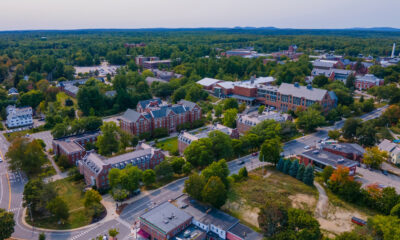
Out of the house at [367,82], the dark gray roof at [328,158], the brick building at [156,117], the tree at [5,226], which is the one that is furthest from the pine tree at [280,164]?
the house at [367,82]

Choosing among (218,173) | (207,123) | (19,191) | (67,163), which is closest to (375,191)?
(218,173)

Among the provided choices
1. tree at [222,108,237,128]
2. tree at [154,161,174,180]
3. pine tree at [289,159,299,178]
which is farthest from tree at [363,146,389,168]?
tree at [154,161,174,180]

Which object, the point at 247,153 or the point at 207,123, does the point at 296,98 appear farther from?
the point at 247,153

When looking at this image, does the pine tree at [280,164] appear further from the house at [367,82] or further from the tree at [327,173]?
the house at [367,82]

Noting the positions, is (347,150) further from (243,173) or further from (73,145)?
(73,145)

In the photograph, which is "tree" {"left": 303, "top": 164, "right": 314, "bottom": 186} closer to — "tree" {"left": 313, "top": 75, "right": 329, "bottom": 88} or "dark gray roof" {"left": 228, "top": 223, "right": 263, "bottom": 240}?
"dark gray roof" {"left": 228, "top": 223, "right": 263, "bottom": 240}

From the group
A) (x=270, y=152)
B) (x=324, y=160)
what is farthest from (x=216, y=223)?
(x=324, y=160)
